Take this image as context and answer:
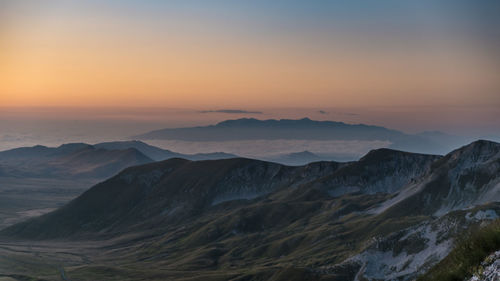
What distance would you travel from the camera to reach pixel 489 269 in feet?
42.3

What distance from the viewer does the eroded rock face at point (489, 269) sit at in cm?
1242

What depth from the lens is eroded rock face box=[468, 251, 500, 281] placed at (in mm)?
12423

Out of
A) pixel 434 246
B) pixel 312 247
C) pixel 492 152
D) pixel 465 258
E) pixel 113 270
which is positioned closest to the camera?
pixel 465 258

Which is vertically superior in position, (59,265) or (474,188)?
(474,188)

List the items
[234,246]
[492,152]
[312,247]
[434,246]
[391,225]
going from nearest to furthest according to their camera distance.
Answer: [434,246]
[391,225]
[312,247]
[234,246]
[492,152]

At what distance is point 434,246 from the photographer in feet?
322

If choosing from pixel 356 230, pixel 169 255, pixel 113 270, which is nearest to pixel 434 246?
pixel 356 230

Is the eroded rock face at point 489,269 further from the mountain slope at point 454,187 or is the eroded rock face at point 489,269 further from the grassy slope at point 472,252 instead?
the mountain slope at point 454,187

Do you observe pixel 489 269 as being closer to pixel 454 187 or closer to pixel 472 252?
pixel 472 252

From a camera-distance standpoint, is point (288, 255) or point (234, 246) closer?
point (288, 255)

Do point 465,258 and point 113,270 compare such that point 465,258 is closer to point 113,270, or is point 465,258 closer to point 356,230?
point 356,230

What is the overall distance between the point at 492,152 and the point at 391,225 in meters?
84.8

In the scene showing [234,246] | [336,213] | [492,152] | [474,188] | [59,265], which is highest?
[492,152]

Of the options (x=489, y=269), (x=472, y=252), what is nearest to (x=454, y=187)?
(x=472, y=252)
